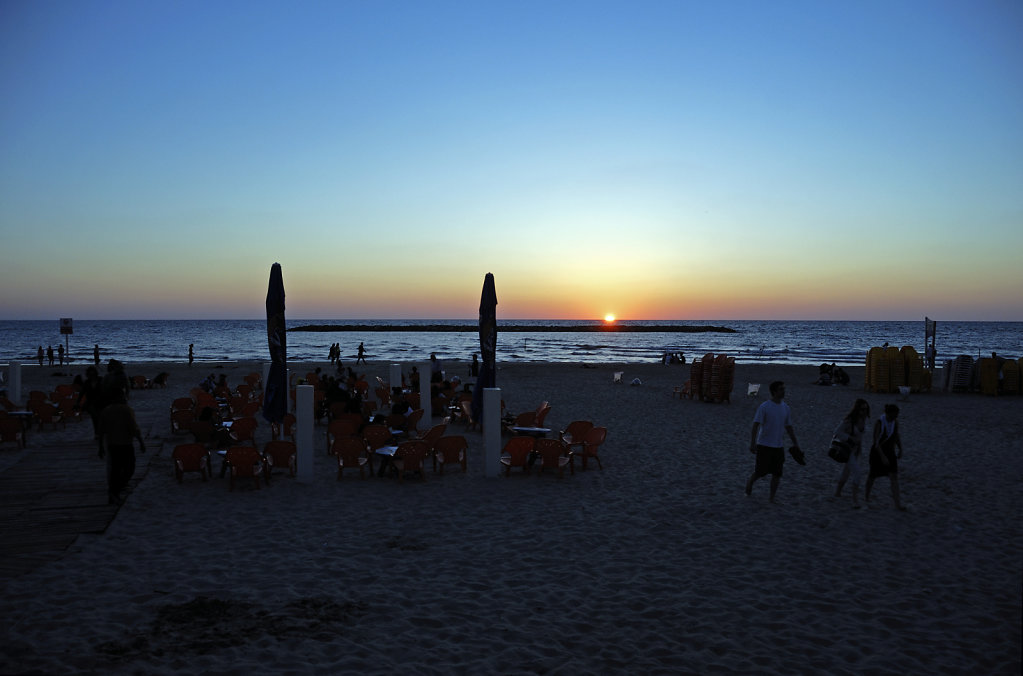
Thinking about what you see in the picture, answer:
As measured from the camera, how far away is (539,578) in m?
5.95

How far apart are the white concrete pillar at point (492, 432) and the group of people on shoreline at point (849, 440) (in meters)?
3.75

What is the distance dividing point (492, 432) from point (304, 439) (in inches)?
112

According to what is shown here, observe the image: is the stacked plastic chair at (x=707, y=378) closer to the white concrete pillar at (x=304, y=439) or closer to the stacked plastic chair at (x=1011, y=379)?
the stacked plastic chair at (x=1011, y=379)

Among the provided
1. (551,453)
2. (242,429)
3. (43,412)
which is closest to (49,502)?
(242,429)

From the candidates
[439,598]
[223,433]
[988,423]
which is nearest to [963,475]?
[988,423]

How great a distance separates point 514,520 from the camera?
307 inches

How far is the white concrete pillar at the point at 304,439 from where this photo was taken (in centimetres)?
959

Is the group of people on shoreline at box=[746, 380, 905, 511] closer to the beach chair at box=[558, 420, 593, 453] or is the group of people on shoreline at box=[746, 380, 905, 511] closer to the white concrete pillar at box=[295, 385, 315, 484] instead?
the beach chair at box=[558, 420, 593, 453]

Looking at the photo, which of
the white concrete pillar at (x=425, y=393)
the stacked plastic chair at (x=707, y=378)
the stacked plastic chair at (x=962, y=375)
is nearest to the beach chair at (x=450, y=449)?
the white concrete pillar at (x=425, y=393)

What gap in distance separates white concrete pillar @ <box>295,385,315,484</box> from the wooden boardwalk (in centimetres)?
230

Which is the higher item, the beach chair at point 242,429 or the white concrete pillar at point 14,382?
the white concrete pillar at point 14,382

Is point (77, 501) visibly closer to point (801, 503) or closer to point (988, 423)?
point (801, 503)

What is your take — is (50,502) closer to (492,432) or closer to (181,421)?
(181,421)

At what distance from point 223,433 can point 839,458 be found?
10.4 meters
